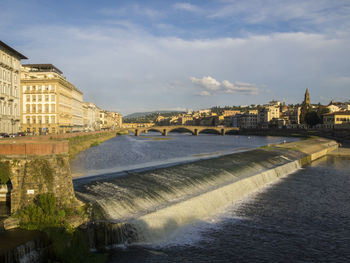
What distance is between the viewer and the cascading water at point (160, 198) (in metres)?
16.7

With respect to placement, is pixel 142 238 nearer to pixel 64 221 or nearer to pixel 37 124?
pixel 64 221

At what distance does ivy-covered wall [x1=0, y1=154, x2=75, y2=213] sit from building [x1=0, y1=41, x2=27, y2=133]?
3680 centimetres

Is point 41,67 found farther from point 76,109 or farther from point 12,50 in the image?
point 12,50

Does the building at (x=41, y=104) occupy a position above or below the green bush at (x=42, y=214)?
above

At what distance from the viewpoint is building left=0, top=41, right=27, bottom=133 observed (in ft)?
157

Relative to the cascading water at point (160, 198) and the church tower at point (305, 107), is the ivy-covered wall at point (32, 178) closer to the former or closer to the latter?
the cascading water at point (160, 198)

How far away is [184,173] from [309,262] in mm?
14586

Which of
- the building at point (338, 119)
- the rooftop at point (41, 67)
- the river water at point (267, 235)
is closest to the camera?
the river water at point (267, 235)

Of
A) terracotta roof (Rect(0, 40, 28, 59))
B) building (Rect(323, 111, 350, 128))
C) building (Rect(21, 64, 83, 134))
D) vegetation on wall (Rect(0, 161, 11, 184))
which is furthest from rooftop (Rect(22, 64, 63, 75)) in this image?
building (Rect(323, 111, 350, 128))

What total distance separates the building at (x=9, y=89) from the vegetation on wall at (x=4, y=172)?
36.6 m

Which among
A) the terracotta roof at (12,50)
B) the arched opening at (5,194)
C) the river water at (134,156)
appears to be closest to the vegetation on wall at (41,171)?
the arched opening at (5,194)

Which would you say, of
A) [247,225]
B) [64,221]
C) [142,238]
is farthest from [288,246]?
[64,221]

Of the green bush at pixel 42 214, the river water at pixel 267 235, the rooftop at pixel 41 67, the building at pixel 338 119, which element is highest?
the rooftop at pixel 41 67

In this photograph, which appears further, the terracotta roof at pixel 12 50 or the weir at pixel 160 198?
the terracotta roof at pixel 12 50
